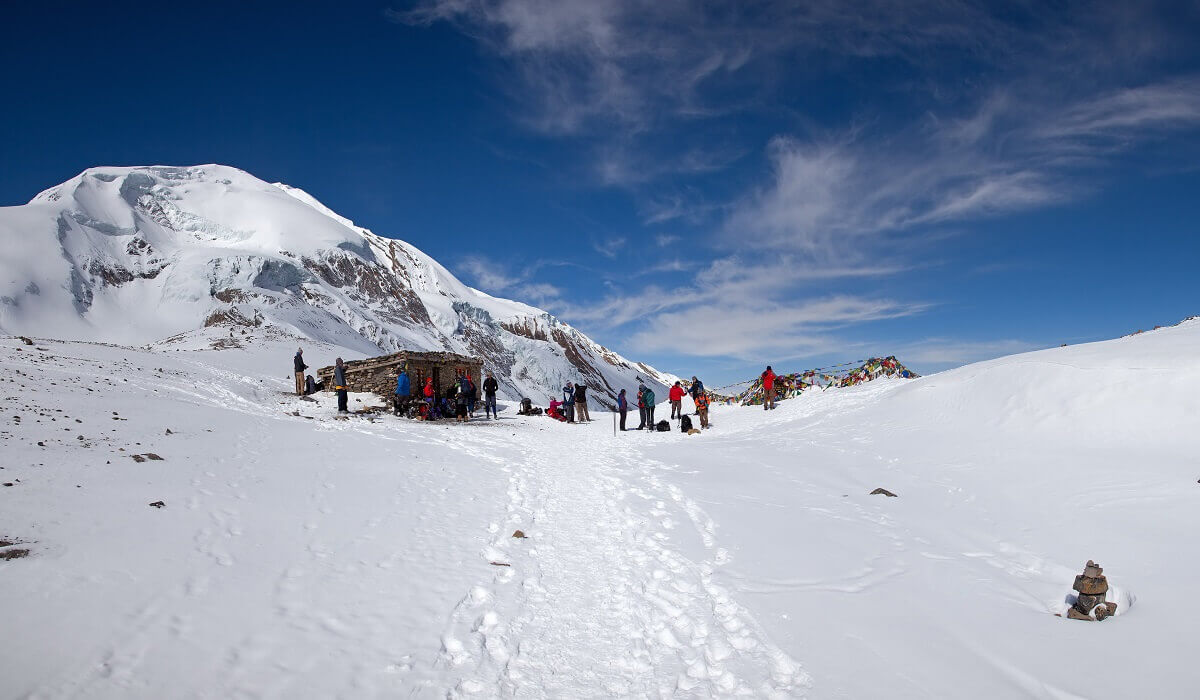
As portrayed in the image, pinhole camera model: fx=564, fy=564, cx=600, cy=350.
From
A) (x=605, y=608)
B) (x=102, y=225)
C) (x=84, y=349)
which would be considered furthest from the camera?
(x=102, y=225)

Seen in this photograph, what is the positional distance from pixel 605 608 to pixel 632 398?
5111 inches

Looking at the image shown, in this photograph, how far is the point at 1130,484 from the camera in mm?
7957

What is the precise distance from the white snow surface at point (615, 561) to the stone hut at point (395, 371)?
13198 millimetres

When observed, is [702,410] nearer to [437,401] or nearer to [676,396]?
[676,396]

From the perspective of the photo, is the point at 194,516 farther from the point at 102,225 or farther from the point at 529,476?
the point at 102,225

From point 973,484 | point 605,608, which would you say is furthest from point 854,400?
point 605,608

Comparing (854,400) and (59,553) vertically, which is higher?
(854,400)

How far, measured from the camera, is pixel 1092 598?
4.75 meters

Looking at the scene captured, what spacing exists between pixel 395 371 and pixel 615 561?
22.3 m

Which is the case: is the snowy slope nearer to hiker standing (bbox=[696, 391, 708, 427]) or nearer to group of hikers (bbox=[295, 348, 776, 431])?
group of hikers (bbox=[295, 348, 776, 431])

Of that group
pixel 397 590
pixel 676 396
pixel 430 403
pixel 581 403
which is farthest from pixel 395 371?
pixel 397 590

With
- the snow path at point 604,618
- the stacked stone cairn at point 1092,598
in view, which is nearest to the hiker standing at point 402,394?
the snow path at point 604,618

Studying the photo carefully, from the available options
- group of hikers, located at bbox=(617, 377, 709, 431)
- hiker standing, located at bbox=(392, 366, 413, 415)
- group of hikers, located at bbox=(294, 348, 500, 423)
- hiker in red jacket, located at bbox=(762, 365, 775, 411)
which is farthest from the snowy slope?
hiker in red jacket, located at bbox=(762, 365, 775, 411)

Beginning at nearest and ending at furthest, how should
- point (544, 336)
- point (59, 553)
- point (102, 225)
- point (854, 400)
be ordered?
point (59, 553) → point (854, 400) → point (102, 225) → point (544, 336)
